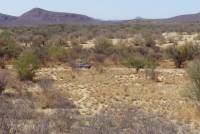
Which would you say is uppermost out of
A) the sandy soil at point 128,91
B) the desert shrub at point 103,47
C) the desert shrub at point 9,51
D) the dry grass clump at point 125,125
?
the dry grass clump at point 125,125

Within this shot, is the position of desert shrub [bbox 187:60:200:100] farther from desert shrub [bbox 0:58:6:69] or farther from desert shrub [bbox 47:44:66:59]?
desert shrub [bbox 47:44:66:59]

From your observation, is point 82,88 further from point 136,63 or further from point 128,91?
point 136,63

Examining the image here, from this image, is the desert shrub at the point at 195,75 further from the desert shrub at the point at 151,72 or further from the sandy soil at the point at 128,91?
the desert shrub at the point at 151,72

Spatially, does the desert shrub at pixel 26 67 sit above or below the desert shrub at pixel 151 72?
above

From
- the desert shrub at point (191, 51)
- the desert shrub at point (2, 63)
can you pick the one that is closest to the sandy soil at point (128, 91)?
the desert shrub at point (2, 63)

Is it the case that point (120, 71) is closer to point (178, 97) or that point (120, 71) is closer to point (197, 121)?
point (178, 97)

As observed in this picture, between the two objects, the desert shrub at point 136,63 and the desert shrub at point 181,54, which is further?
the desert shrub at point 181,54

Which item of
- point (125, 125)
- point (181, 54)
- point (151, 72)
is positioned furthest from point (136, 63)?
point (125, 125)

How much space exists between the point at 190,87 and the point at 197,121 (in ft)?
10.7

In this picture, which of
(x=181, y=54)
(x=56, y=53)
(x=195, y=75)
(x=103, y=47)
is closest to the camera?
(x=195, y=75)

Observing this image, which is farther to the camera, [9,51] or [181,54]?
[9,51]

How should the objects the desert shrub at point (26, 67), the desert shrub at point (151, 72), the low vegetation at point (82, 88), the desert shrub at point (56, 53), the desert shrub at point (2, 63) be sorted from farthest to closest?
the desert shrub at point (56, 53) < the desert shrub at point (2, 63) < the desert shrub at point (151, 72) < the desert shrub at point (26, 67) < the low vegetation at point (82, 88)

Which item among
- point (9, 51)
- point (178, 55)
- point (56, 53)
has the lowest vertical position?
point (178, 55)

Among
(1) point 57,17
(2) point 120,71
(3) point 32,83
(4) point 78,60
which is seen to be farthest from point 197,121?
(1) point 57,17
